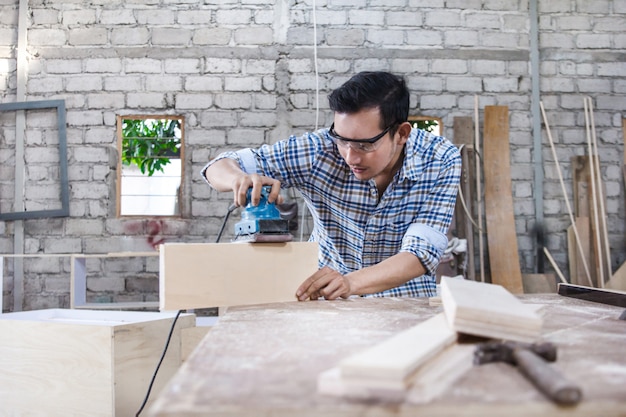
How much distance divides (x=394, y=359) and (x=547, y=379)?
0.60 feet

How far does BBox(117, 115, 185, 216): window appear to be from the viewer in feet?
15.9

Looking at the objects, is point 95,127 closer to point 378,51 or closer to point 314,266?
point 378,51

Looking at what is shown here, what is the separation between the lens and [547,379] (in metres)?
0.68

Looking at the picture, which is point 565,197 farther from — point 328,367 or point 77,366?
point 328,367

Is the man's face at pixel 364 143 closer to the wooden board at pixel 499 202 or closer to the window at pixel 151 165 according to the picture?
the wooden board at pixel 499 202

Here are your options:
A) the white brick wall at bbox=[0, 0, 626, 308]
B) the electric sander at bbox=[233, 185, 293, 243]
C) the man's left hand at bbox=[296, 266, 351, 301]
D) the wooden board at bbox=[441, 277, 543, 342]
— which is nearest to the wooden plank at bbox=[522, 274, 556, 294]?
the white brick wall at bbox=[0, 0, 626, 308]

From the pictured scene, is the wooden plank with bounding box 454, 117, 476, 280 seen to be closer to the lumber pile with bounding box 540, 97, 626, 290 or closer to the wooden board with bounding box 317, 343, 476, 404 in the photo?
the lumber pile with bounding box 540, 97, 626, 290

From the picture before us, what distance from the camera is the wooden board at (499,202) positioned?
4.60 meters

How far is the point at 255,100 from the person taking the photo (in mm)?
4758

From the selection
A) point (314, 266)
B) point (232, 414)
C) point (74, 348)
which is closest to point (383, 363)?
point (232, 414)

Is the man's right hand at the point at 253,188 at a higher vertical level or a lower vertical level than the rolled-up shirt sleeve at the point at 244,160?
lower

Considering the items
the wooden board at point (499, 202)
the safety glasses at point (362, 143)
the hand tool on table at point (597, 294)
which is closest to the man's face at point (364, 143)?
the safety glasses at point (362, 143)

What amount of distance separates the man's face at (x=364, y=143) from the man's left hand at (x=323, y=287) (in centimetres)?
42

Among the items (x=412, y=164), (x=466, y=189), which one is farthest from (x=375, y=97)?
(x=466, y=189)
